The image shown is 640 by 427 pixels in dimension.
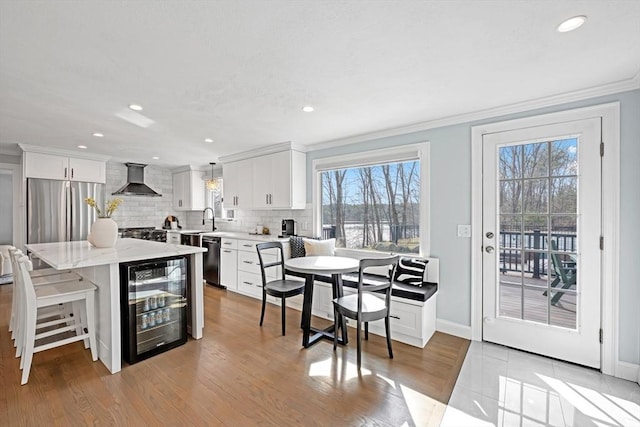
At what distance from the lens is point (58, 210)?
4.66 metres

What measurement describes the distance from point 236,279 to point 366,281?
2.28 meters

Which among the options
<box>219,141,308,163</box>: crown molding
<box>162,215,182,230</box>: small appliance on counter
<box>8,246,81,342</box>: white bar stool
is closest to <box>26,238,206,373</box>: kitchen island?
<box>8,246,81,342</box>: white bar stool

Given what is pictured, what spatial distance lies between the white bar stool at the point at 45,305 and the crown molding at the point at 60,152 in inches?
115

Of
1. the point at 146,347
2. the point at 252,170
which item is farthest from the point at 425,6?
the point at 252,170

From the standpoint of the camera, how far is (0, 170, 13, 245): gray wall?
531 cm

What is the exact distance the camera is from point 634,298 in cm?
227

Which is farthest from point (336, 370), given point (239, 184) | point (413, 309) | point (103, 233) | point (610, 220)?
point (239, 184)

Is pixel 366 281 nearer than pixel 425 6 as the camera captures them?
No

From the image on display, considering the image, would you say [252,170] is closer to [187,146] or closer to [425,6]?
[187,146]

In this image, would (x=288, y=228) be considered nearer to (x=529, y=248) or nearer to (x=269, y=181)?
(x=269, y=181)

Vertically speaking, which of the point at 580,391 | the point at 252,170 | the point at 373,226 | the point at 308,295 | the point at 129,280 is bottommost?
the point at 580,391

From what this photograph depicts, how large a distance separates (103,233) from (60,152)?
2.76m

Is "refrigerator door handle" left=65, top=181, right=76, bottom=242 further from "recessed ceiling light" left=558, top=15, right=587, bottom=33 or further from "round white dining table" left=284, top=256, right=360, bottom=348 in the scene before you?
"recessed ceiling light" left=558, top=15, right=587, bottom=33

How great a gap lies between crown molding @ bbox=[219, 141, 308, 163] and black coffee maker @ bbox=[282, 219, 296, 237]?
1.11 metres
